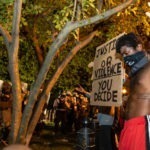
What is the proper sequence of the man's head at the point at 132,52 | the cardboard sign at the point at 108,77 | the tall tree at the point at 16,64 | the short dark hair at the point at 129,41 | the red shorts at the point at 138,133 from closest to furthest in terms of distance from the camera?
the red shorts at the point at 138,133, the man's head at the point at 132,52, the short dark hair at the point at 129,41, the tall tree at the point at 16,64, the cardboard sign at the point at 108,77

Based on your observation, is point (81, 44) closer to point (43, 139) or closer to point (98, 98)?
point (98, 98)

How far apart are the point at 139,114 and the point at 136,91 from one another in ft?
0.83

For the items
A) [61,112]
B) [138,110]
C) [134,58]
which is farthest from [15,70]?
[61,112]

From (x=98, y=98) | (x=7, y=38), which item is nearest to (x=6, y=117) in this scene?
(x=98, y=98)

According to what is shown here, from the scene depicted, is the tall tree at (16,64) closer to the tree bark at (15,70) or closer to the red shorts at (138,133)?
the tree bark at (15,70)

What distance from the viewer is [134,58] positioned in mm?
5141

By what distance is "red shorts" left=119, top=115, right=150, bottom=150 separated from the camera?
15.7 ft

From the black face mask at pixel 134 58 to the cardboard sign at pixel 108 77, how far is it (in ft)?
9.49

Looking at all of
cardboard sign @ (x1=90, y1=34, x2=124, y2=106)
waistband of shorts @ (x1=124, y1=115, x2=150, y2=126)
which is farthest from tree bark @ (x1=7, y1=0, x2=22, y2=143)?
waistband of shorts @ (x1=124, y1=115, x2=150, y2=126)

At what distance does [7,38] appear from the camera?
7660mm

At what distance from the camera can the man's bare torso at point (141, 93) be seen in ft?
15.8

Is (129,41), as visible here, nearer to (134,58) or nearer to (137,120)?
(134,58)

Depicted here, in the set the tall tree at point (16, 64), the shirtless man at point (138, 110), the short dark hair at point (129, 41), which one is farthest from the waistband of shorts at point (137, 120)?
the tall tree at point (16, 64)

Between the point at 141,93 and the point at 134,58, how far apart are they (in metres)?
0.48
